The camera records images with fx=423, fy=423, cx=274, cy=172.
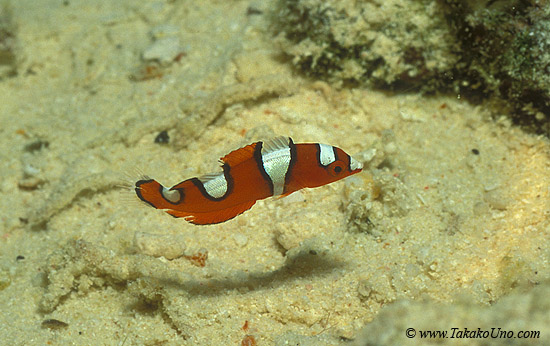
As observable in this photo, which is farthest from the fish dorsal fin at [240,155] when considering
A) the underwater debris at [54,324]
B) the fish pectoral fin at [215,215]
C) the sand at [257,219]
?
the underwater debris at [54,324]

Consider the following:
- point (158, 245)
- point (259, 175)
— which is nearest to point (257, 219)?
point (158, 245)

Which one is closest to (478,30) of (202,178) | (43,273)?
(202,178)

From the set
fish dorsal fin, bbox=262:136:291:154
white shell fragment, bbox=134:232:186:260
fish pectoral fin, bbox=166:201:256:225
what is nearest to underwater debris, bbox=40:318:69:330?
white shell fragment, bbox=134:232:186:260

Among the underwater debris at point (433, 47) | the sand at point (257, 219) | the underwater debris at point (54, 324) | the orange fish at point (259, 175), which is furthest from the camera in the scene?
the underwater debris at point (433, 47)

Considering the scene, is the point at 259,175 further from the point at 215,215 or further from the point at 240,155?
the point at 215,215

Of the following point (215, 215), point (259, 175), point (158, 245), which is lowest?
point (158, 245)

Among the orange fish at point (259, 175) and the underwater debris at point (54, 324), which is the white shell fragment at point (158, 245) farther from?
the orange fish at point (259, 175)

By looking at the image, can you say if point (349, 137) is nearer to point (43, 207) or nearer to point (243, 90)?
point (243, 90)
